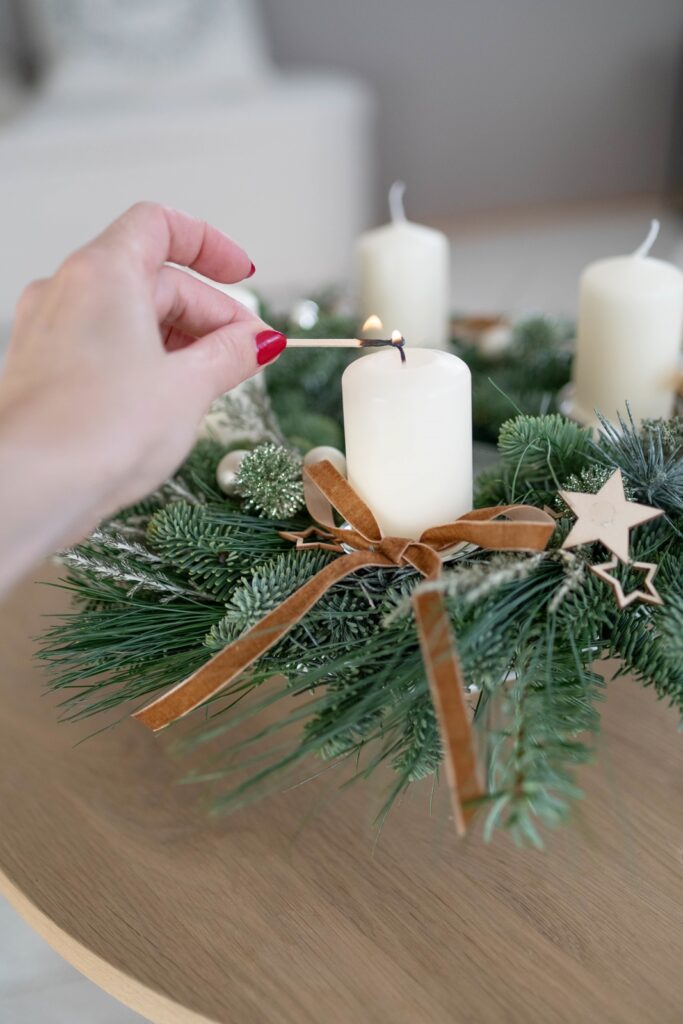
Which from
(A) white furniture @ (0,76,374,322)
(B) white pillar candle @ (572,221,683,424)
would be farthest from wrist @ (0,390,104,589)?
(A) white furniture @ (0,76,374,322)

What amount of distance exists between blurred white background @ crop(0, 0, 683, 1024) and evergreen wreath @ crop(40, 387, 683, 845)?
1438 millimetres

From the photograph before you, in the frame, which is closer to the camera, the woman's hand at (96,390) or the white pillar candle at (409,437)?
the woman's hand at (96,390)

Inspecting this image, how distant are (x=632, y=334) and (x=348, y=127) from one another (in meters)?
1.98

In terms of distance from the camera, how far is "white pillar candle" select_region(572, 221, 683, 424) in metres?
0.74

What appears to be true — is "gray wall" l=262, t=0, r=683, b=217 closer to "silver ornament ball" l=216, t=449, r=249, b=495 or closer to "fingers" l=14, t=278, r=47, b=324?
"silver ornament ball" l=216, t=449, r=249, b=495

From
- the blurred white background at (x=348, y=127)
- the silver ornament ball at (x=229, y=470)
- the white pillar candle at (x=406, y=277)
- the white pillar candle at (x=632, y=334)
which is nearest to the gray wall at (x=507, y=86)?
the blurred white background at (x=348, y=127)

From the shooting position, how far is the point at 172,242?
54 centimetres

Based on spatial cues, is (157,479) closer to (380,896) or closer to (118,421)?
(118,421)

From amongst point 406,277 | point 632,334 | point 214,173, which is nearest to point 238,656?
point 632,334

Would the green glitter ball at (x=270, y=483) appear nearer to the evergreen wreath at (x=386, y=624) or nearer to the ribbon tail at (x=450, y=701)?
the evergreen wreath at (x=386, y=624)

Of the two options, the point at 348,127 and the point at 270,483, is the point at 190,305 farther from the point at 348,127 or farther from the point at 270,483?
the point at 348,127

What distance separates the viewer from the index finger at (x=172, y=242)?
1.58 feet

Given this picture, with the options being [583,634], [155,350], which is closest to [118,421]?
[155,350]

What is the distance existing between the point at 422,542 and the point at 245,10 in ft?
8.06
